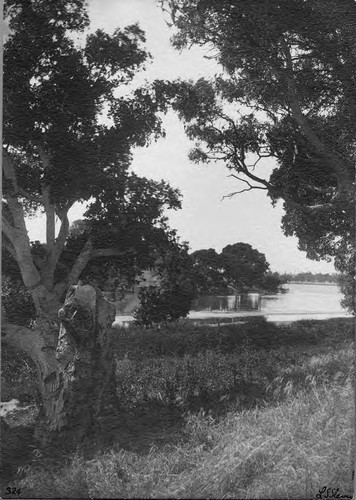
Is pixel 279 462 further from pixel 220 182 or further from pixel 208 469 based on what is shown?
pixel 220 182

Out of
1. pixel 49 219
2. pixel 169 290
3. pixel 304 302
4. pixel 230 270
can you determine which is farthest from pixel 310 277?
pixel 49 219

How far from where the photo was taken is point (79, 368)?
342 centimetres

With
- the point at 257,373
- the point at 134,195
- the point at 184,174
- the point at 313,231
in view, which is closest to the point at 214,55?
the point at 184,174

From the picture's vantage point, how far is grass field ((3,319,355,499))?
8.93 ft

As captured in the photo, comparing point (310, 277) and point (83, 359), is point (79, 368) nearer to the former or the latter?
point (83, 359)

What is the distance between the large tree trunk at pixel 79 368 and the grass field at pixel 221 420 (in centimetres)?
13

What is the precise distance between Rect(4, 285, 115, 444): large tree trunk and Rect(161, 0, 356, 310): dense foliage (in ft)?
4.33

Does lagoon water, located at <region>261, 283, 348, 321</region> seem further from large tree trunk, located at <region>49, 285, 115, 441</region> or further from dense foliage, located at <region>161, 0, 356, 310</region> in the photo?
large tree trunk, located at <region>49, 285, 115, 441</region>

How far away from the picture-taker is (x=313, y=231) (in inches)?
136

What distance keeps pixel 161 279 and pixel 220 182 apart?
2.70 feet

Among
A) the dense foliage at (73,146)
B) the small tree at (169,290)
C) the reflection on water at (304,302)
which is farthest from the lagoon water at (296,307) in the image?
the dense foliage at (73,146)

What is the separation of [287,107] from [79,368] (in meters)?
2.52

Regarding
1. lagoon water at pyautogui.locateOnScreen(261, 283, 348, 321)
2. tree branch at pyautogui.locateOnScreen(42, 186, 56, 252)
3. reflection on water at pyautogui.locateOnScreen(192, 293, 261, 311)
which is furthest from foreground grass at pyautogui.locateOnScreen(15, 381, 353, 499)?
tree branch at pyautogui.locateOnScreen(42, 186, 56, 252)
